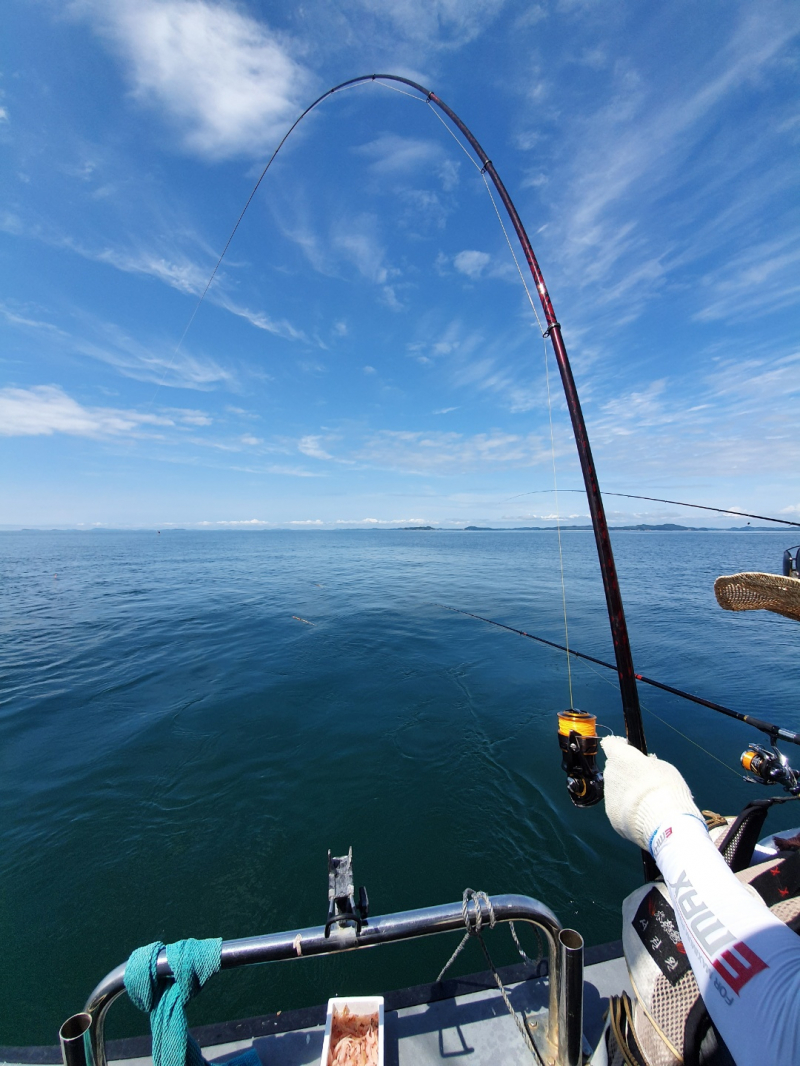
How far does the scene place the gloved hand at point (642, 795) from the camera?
2188 mm

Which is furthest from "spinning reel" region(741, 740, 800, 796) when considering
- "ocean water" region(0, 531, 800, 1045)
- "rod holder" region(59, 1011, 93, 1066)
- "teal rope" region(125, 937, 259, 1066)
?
"rod holder" region(59, 1011, 93, 1066)

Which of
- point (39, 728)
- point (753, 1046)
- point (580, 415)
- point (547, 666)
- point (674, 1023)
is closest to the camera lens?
point (753, 1046)

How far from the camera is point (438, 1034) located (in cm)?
268

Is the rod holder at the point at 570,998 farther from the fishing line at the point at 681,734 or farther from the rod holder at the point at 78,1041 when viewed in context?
the fishing line at the point at 681,734

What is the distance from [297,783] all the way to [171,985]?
532 cm

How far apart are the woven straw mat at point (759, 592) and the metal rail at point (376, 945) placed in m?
2.00

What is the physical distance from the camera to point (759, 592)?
243 cm

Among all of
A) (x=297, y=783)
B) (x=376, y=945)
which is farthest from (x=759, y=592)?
(x=297, y=783)

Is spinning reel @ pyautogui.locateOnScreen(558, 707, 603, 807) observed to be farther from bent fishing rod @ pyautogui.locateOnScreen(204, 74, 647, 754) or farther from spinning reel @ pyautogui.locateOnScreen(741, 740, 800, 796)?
spinning reel @ pyautogui.locateOnScreen(741, 740, 800, 796)

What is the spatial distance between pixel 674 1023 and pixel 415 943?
3731 millimetres

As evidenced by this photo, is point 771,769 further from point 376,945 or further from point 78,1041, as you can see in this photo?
point 78,1041

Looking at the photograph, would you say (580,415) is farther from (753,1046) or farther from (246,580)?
(246,580)

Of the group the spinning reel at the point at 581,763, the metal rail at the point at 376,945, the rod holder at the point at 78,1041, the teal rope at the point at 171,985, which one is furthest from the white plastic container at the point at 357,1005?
the spinning reel at the point at 581,763

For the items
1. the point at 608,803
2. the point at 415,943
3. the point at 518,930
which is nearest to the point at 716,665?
the point at 518,930
